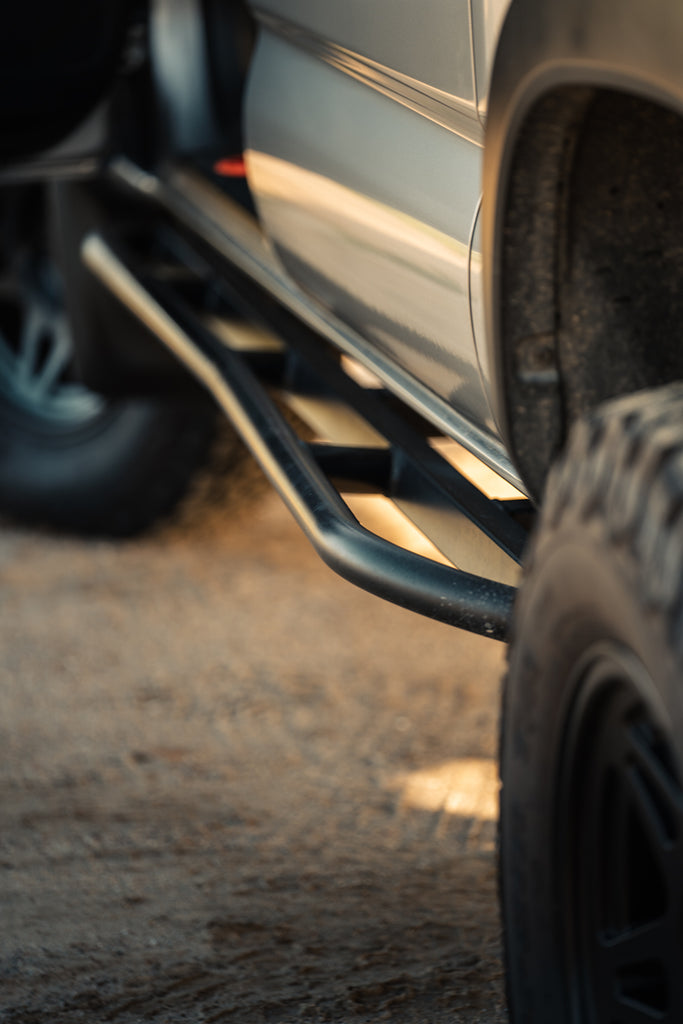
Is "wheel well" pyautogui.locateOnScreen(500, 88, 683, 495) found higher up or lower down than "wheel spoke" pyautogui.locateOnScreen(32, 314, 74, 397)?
higher up

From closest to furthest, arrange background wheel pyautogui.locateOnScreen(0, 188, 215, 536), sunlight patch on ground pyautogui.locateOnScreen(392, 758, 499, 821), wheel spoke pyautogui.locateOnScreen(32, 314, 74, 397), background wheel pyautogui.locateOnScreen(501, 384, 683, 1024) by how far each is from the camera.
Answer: background wheel pyautogui.locateOnScreen(501, 384, 683, 1024), sunlight patch on ground pyautogui.locateOnScreen(392, 758, 499, 821), background wheel pyautogui.locateOnScreen(0, 188, 215, 536), wheel spoke pyautogui.locateOnScreen(32, 314, 74, 397)

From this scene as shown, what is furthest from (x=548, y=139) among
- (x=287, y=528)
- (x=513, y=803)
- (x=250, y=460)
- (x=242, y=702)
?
(x=287, y=528)

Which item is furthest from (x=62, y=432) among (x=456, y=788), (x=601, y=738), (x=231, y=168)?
(x=601, y=738)

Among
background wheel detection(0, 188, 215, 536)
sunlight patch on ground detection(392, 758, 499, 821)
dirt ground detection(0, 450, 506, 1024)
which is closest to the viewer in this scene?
dirt ground detection(0, 450, 506, 1024)

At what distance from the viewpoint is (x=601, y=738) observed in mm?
1063

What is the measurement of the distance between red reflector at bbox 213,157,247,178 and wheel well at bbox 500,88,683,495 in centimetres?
135

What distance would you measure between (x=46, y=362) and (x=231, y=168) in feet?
4.50

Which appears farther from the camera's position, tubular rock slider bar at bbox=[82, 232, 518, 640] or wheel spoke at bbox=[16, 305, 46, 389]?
wheel spoke at bbox=[16, 305, 46, 389]

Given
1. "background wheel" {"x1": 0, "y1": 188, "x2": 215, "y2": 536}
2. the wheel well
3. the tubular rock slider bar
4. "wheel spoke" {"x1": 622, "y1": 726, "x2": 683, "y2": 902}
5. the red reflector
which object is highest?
the wheel well

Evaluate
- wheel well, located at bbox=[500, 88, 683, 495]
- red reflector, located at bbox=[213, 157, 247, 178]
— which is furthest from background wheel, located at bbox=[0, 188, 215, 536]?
wheel well, located at bbox=[500, 88, 683, 495]

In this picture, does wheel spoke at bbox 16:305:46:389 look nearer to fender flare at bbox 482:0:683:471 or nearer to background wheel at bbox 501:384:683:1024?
fender flare at bbox 482:0:683:471

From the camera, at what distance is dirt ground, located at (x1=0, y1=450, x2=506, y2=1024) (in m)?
1.67

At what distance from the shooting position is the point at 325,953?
174 cm

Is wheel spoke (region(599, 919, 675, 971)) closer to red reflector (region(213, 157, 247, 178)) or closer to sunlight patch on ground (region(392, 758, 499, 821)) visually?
sunlight patch on ground (region(392, 758, 499, 821))
